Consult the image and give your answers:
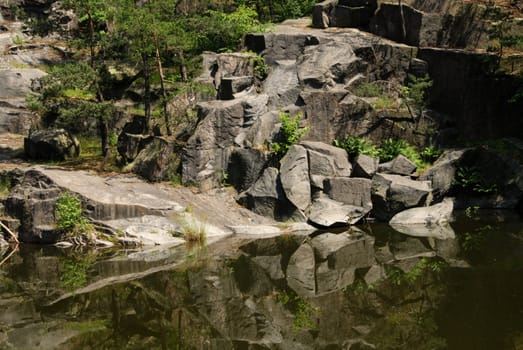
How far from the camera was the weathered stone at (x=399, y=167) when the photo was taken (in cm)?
1745

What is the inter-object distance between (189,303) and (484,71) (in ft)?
47.7

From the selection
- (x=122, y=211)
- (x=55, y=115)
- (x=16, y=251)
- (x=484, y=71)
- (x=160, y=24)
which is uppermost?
(x=160, y=24)

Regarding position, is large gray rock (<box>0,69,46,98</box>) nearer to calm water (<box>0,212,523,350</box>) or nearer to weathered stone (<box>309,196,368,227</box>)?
calm water (<box>0,212,523,350</box>)

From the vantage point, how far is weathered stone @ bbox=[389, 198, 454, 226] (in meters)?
16.0

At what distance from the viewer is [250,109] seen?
61.1 ft

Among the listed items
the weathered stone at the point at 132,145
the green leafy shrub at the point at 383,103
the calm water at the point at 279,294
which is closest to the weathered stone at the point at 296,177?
the calm water at the point at 279,294

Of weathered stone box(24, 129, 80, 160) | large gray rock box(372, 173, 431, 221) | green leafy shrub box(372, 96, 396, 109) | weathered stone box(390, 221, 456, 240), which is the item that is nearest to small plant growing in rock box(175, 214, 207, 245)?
large gray rock box(372, 173, 431, 221)

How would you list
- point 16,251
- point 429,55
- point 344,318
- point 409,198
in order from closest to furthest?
Result: 1. point 344,318
2. point 16,251
3. point 409,198
4. point 429,55

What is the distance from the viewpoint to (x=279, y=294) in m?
10.5

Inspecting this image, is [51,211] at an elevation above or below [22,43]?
below

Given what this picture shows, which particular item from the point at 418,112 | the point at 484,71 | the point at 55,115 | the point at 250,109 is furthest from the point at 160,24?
the point at 484,71

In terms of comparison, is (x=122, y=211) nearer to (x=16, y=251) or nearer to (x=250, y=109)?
(x=16, y=251)

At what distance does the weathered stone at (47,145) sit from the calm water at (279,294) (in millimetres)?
6504

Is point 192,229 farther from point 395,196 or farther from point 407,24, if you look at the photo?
point 407,24
